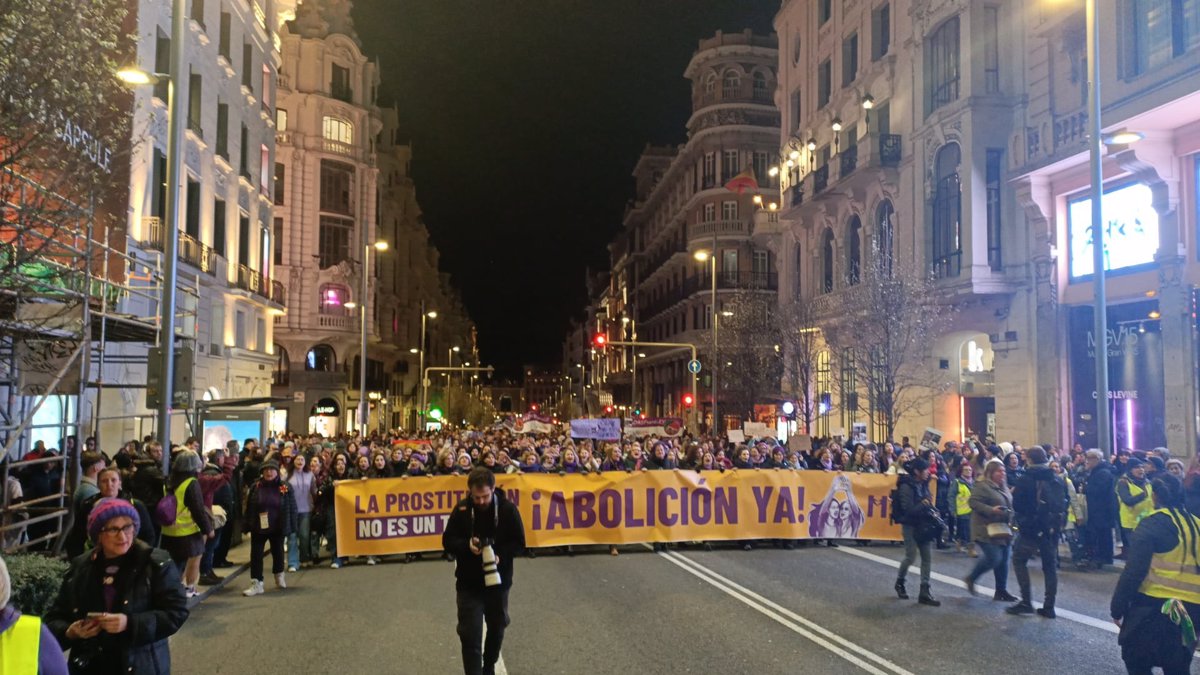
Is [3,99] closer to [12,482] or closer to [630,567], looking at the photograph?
[12,482]

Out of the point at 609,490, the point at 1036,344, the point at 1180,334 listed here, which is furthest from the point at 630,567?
the point at 1036,344

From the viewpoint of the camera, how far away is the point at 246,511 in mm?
11898

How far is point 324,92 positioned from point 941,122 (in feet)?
116

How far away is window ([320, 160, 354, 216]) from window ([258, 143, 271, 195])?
43.1 ft

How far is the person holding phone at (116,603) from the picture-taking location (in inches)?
173

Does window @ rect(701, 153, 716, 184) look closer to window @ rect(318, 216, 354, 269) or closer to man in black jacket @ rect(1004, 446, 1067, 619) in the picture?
window @ rect(318, 216, 354, 269)

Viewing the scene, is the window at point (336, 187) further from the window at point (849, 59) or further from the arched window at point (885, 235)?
the arched window at point (885, 235)

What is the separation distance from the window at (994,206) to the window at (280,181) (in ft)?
120

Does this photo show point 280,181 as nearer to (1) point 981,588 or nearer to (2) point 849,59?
(2) point 849,59

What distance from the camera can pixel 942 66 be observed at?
2669 cm

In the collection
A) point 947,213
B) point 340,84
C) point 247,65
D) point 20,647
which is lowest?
point 20,647

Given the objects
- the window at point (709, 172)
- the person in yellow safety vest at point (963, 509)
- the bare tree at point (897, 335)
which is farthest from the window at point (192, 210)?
the window at point (709, 172)

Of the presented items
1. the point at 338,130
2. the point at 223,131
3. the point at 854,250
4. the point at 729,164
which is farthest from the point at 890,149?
the point at 338,130

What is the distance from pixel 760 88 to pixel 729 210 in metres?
8.71
